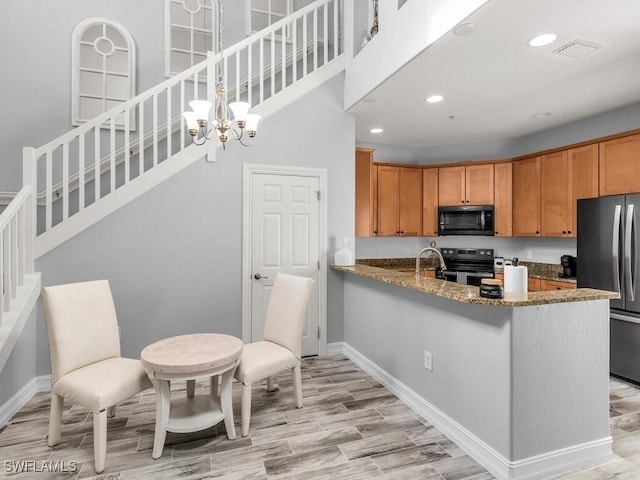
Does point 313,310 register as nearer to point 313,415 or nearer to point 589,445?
point 313,415

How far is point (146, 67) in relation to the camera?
464 cm

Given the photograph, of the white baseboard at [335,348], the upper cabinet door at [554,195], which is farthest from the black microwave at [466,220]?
the white baseboard at [335,348]

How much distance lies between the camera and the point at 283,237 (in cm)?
Result: 404

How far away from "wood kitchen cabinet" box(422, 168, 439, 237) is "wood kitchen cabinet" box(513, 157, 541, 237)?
1062mm

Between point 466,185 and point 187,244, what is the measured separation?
3975 mm

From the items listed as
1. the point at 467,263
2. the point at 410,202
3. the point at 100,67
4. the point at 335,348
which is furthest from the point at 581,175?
the point at 100,67

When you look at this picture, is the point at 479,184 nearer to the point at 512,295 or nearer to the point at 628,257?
the point at 628,257

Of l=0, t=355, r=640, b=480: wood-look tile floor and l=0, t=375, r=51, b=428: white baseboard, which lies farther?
l=0, t=375, r=51, b=428: white baseboard

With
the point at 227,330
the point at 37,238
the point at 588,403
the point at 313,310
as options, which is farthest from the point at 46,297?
the point at 588,403

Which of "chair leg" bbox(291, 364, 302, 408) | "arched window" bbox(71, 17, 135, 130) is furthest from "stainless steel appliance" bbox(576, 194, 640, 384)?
"arched window" bbox(71, 17, 135, 130)

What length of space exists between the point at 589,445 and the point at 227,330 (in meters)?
3.08

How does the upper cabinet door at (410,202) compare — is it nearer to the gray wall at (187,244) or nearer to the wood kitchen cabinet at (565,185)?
the wood kitchen cabinet at (565,185)

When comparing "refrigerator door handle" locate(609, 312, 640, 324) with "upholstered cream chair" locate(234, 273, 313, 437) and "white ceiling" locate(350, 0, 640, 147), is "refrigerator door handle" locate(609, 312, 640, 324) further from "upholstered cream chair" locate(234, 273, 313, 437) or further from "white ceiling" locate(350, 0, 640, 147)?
"upholstered cream chair" locate(234, 273, 313, 437)

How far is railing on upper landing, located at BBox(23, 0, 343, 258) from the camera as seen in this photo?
331 centimetres
